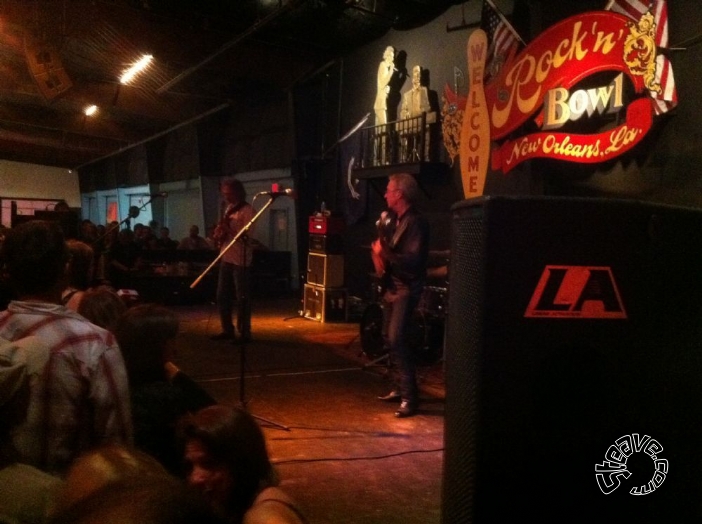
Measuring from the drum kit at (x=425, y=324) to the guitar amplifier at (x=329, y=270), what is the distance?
2798mm

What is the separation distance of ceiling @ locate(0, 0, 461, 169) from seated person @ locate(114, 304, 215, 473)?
6.91 metres

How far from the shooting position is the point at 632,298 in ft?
4.80

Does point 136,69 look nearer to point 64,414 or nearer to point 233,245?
point 233,245

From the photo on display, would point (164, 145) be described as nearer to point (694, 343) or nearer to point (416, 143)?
point (416, 143)

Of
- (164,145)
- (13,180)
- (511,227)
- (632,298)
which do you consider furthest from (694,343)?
(13,180)

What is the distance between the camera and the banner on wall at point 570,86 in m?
5.32

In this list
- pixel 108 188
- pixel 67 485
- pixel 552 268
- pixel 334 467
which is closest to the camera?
pixel 67 485

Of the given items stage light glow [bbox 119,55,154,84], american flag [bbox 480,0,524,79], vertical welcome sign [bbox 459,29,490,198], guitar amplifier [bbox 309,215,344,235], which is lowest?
guitar amplifier [bbox 309,215,344,235]

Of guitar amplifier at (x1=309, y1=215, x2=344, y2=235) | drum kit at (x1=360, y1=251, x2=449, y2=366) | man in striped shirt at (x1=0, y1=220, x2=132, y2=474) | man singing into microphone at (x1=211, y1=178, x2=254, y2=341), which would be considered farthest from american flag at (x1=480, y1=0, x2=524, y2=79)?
man in striped shirt at (x1=0, y1=220, x2=132, y2=474)

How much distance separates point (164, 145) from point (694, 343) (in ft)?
61.2

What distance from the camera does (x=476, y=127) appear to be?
7.77 m

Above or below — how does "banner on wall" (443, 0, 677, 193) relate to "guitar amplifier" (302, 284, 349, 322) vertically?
above

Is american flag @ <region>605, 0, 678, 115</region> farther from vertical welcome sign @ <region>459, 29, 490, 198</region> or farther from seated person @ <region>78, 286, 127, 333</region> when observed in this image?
seated person @ <region>78, 286, 127, 333</region>

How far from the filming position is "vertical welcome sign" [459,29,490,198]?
25.1 feet
